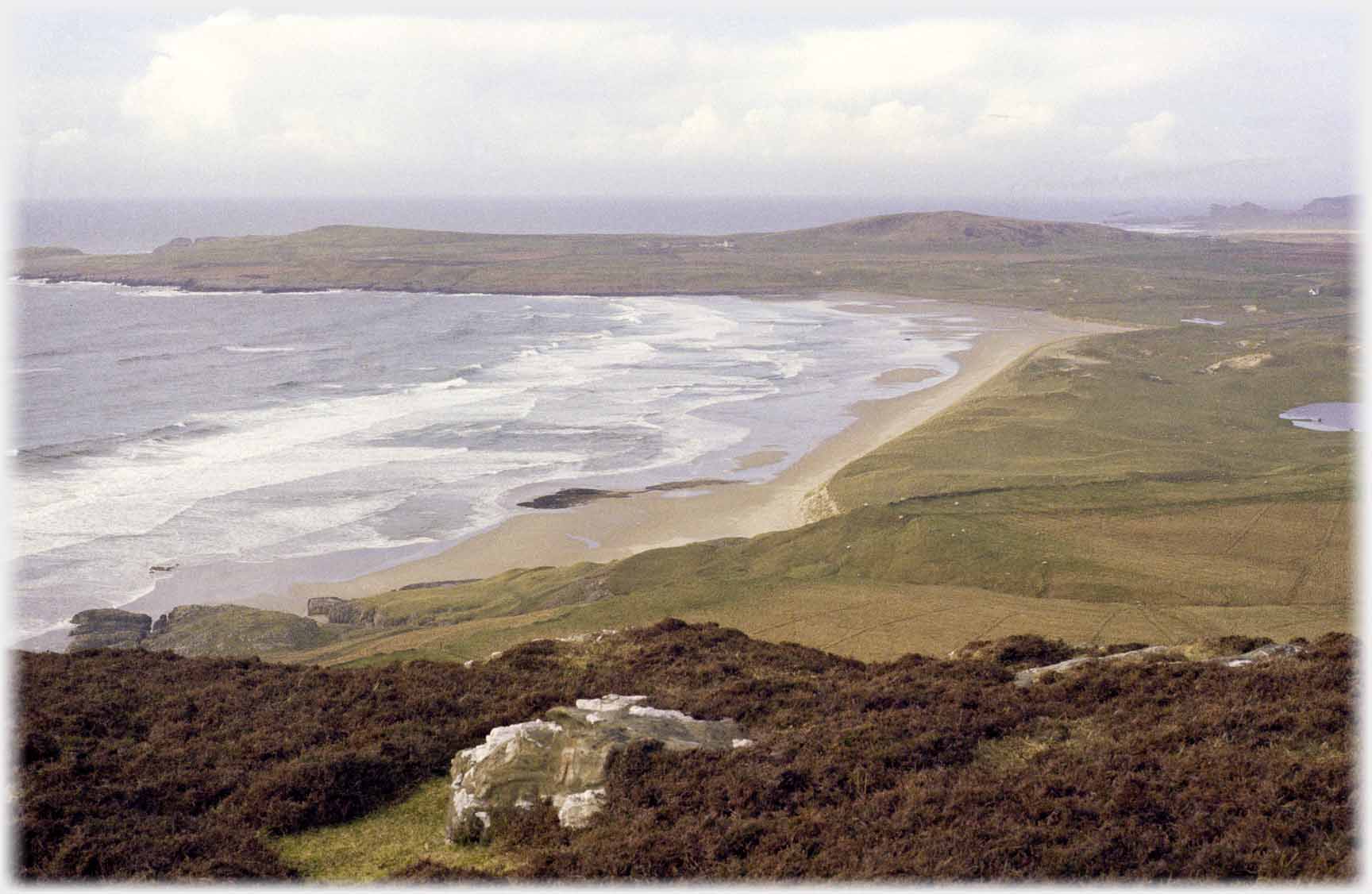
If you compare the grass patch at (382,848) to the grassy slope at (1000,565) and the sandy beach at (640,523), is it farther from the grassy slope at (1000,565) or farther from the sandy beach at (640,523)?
the sandy beach at (640,523)

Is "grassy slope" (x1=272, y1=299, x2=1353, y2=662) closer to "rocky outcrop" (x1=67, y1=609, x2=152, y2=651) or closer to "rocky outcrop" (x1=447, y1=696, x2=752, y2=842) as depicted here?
"rocky outcrop" (x1=67, y1=609, x2=152, y2=651)

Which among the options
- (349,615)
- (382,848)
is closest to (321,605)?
(349,615)

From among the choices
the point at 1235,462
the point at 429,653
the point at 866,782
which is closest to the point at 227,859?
the point at 866,782

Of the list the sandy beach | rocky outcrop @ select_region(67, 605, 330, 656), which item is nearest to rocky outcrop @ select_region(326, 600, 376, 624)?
rocky outcrop @ select_region(67, 605, 330, 656)

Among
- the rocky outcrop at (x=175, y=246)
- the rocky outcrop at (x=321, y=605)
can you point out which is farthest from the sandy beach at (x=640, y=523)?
the rocky outcrop at (x=175, y=246)

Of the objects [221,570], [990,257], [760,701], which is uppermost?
[990,257]

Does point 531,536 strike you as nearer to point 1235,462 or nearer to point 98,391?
point 1235,462
